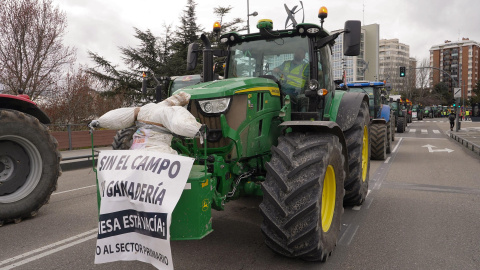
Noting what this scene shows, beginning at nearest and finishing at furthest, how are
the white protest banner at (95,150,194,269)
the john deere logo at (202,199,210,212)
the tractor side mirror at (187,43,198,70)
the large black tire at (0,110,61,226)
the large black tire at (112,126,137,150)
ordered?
the white protest banner at (95,150,194,269) → the john deere logo at (202,199,210,212) → the large black tire at (0,110,61,226) → the tractor side mirror at (187,43,198,70) → the large black tire at (112,126,137,150)

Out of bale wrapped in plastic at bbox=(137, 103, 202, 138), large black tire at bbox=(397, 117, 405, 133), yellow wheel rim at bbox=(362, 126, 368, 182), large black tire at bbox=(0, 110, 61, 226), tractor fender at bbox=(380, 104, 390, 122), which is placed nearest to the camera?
bale wrapped in plastic at bbox=(137, 103, 202, 138)

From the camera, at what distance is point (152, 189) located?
301cm

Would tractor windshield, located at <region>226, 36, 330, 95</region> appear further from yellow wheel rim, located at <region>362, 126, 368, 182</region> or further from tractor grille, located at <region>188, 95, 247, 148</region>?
yellow wheel rim, located at <region>362, 126, 368, 182</region>

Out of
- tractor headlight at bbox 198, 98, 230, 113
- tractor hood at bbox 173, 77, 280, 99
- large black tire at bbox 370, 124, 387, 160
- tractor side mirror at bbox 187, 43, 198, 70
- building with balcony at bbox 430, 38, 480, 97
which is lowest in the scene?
large black tire at bbox 370, 124, 387, 160

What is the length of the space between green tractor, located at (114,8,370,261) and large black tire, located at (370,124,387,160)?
6.29 m

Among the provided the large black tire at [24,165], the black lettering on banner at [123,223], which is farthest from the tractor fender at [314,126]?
the large black tire at [24,165]

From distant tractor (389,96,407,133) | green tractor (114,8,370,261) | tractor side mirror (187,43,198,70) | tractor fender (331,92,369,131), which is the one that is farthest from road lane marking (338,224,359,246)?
distant tractor (389,96,407,133)

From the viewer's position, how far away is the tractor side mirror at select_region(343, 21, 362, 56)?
15.1 ft

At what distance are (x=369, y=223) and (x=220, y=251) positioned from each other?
2.35 m

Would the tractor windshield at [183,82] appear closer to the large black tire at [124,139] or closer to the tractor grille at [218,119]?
the large black tire at [124,139]

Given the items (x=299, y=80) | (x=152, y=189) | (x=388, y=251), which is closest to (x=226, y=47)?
(x=299, y=80)

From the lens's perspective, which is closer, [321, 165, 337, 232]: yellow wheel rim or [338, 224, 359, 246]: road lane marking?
[321, 165, 337, 232]: yellow wheel rim

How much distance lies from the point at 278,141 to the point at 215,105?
76 centimetres

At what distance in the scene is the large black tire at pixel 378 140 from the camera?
11648mm
